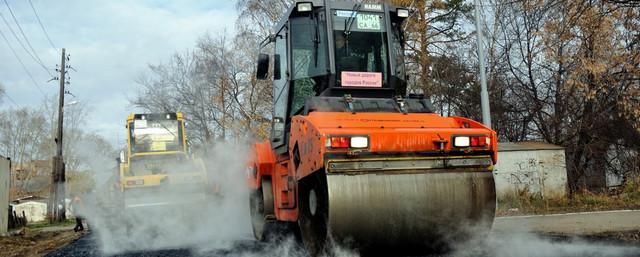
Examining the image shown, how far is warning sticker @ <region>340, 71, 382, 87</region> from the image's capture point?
7309 mm

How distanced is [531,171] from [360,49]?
1264 cm

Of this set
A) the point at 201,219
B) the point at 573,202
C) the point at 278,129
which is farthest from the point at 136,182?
the point at 573,202

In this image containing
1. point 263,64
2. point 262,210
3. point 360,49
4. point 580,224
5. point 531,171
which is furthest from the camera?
point 531,171

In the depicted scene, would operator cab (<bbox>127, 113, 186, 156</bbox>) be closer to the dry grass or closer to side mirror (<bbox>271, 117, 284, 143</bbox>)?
the dry grass

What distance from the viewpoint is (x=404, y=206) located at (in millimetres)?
5582

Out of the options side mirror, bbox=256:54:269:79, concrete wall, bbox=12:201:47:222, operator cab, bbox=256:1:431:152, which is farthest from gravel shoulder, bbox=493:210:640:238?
concrete wall, bbox=12:201:47:222

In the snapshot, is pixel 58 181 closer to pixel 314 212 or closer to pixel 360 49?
pixel 360 49

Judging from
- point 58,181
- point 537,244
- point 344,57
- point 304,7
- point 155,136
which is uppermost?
point 304,7

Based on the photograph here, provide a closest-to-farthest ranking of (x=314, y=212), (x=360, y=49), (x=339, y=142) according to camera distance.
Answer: (x=339, y=142), (x=314, y=212), (x=360, y=49)

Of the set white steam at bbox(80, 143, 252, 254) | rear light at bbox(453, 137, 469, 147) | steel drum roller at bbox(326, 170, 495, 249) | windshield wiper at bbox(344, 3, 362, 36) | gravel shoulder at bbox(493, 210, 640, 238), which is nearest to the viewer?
steel drum roller at bbox(326, 170, 495, 249)

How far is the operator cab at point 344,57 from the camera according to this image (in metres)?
7.31

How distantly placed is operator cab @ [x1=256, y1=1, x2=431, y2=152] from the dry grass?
850cm

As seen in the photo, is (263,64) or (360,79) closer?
(360,79)

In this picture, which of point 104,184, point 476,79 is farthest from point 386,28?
point 476,79
